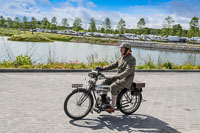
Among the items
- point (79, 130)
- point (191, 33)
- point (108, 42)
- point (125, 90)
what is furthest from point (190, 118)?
point (191, 33)

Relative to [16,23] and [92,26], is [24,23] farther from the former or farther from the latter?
[92,26]

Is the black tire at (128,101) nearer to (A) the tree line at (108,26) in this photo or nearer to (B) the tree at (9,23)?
(A) the tree line at (108,26)

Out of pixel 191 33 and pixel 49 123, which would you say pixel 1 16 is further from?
pixel 49 123

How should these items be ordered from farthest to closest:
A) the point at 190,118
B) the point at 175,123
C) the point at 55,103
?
the point at 55,103 < the point at 190,118 < the point at 175,123

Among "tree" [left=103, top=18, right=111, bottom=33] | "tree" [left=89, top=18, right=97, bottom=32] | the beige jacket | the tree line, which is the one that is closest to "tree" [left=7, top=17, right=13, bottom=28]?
the tree line

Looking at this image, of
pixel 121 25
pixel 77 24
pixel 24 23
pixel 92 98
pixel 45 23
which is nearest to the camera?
pixel 92 98

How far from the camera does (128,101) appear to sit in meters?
6.23

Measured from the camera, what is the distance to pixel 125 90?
5969mm

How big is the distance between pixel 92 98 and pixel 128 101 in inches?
44.9

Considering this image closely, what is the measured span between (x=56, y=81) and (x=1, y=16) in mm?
135851

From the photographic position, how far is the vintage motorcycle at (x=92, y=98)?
5.44 m

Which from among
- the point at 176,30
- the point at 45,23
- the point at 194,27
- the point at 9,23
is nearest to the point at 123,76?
the point at 194,27

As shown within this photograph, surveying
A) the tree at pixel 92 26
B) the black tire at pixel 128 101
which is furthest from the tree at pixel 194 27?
the black tire at pixel 128 101

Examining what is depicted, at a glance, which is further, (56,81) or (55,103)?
(56,81)
